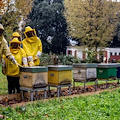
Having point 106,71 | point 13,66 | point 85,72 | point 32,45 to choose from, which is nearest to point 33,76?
point 13,66

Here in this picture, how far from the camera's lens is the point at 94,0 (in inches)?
856

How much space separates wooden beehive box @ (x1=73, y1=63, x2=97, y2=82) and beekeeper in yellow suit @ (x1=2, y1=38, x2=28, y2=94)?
1836 millimetres

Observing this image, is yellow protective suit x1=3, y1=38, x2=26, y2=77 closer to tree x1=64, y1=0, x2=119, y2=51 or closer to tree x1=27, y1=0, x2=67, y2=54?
tree x1=64, y1=0, x2=119, y2=51

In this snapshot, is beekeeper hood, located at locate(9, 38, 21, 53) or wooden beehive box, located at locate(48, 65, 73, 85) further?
beekeeper hood, located at locate(9, 38, 21, 53)

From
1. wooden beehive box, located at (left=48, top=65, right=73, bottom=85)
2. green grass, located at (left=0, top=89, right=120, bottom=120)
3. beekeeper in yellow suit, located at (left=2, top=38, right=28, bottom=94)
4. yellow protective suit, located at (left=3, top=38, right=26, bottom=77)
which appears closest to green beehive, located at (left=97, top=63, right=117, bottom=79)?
wooden beehive box, located at (left=48, top=65, right=73, bottom=85)

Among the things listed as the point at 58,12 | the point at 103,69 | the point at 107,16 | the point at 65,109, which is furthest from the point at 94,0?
the point at 65,109

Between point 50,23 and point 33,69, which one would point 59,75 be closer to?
point 33,69

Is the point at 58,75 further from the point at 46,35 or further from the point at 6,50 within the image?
the point at 46,35

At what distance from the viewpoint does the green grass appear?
4062mm

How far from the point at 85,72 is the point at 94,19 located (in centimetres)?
1581

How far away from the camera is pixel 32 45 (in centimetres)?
662

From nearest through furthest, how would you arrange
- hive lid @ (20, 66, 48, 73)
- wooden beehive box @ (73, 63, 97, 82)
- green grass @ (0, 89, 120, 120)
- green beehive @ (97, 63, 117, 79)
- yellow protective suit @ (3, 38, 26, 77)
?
green grass @ (0, 89, 120, 120)
hive lid @ (20, 66, 48, 73)
yellow protective suit @ (3, 38, 26, 77)
wooden beehive box @ (73, 63, 97, 82)
green beehive @ (97, 63, 117, 79)

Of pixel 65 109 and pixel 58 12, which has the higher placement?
pixel 58 12

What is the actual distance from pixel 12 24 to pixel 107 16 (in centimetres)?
1282
